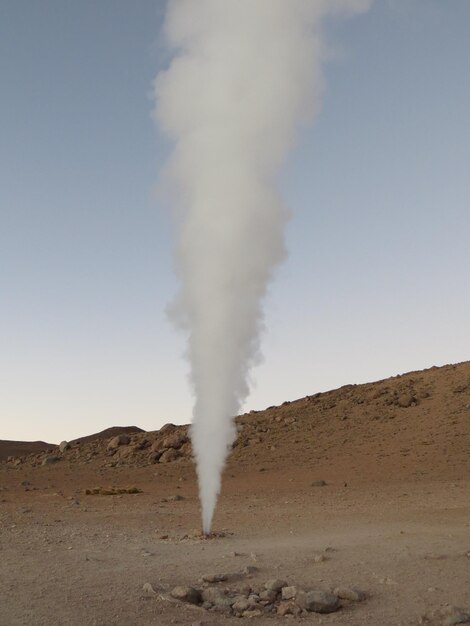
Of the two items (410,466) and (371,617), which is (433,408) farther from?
(371,617)

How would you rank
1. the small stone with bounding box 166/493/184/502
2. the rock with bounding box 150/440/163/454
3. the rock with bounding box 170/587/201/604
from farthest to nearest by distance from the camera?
the rock with bounding box 150/440/163/454 → the small stone with bounding box 166/493/184/502 → the rock with bounding box 170/587/201/604

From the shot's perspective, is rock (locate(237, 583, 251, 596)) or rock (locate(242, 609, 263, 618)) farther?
rock (locate(237, 583, 251, 596))

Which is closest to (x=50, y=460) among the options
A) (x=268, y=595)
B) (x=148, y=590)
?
(x=148, y=590)

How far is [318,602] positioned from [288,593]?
52cm

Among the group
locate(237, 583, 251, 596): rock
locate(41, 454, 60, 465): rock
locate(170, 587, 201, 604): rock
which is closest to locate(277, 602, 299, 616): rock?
locate(237, 583, 251, 596): rock

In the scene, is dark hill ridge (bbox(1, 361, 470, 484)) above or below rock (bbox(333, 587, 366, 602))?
above

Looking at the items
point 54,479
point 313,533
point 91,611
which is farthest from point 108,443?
point 91,611

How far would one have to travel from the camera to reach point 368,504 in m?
16.9

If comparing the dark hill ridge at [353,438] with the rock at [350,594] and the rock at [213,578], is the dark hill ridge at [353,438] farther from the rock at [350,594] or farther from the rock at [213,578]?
the rock at [350,594]

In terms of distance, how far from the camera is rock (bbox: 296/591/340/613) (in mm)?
7395

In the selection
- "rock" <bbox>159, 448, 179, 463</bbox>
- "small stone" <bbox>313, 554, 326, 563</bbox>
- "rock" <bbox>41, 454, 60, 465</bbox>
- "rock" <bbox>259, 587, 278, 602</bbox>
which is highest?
"rock" <bbox>41, 454, 60, 465</bbox>

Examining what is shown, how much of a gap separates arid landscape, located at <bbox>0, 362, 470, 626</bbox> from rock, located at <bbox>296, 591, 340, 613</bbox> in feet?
0.05

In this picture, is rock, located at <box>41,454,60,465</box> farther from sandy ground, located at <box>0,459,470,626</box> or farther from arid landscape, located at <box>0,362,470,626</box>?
sandy ground, located at <box>0,459,470,626</box>

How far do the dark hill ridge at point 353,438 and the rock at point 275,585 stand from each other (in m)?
14.9
